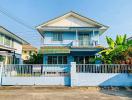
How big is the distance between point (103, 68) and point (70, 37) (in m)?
10.4

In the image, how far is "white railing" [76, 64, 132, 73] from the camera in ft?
50.1

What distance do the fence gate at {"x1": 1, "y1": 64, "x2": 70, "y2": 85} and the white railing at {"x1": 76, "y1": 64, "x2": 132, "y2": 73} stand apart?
4.08ft

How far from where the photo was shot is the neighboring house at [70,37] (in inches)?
944

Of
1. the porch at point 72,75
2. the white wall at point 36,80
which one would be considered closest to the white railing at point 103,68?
the porch at point 72,75

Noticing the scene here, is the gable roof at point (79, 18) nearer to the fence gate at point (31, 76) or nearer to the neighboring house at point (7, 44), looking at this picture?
the neighboring house at point (7, 44)

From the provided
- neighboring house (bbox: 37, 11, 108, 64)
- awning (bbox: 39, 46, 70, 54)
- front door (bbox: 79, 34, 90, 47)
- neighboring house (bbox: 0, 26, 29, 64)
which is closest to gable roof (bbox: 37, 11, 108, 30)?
neighboring house (bbox: 37, 11, 108, 64)

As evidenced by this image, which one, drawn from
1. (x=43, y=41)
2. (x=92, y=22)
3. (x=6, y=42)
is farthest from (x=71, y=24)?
(x=6, y=42)

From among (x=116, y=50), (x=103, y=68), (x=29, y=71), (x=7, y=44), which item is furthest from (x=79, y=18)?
(x=29, y=71)

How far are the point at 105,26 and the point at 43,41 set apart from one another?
888 cm

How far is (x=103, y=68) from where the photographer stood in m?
15.5

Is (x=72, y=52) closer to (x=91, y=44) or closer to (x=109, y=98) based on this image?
(x=91, y=44)

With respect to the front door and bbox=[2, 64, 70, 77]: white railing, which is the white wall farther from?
the front door

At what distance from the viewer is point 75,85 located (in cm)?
1511

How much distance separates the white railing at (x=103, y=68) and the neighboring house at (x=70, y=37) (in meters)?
7.83
